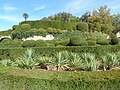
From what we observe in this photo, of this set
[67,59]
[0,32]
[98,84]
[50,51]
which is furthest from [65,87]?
[0,32]

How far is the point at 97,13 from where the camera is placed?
53.9m

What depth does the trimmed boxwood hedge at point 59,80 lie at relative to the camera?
15.5 feet

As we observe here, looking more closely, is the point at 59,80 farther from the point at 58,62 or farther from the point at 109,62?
the point at 109,62

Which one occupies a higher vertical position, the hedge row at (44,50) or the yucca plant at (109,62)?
the hedge row at (44,50)

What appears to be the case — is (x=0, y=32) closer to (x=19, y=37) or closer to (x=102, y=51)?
(x=19, y=37)

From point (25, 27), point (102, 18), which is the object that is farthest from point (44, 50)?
point (102, 18)

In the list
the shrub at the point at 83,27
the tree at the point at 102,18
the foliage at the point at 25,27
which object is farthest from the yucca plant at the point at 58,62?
the tree at the point at 102,18

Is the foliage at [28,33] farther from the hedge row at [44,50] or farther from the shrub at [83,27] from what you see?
the hedge row at [44,50]

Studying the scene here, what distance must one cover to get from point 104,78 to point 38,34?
2774cm

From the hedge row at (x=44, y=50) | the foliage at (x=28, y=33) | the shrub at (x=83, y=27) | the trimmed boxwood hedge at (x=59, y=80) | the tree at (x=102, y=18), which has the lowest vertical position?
the trimmed boxwood hedge at (x=59, y=80)

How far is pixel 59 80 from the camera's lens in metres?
4.81

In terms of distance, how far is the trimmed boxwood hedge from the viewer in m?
4.72

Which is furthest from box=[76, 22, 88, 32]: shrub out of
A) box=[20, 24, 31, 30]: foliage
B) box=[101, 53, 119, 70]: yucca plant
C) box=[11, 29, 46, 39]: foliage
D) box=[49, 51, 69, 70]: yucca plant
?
box=[49, 51, 69, 70]: yucca plant

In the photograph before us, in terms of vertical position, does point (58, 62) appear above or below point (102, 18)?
below
